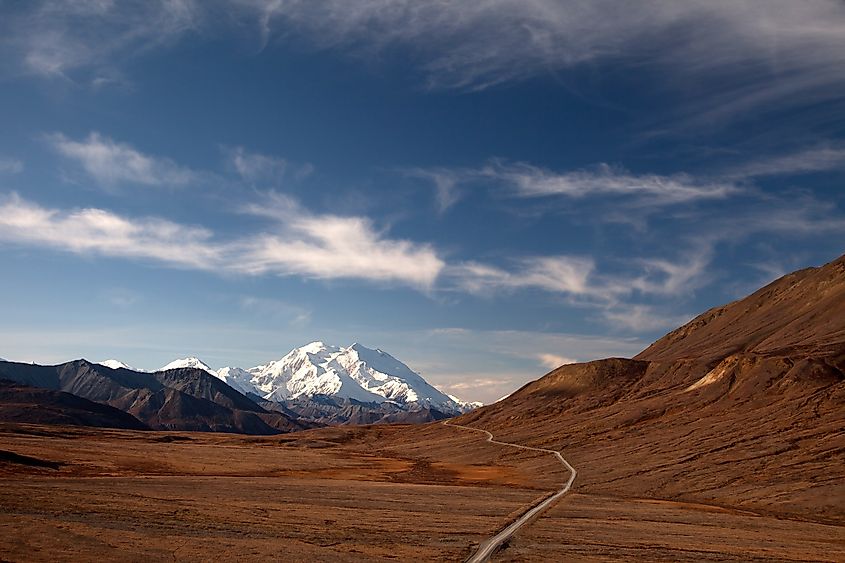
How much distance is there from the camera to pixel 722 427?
372ft

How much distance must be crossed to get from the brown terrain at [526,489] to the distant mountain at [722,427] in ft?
1.46

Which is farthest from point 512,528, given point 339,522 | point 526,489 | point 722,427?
point 722,427

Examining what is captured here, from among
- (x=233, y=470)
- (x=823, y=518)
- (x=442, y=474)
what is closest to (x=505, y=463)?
(x=442, y=474)

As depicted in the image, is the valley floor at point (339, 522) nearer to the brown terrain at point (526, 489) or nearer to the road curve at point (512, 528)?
the brown terrain at point (526, 489)

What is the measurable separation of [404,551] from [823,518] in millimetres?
50586

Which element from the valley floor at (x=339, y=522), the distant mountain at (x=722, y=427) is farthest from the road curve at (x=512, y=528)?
the distant mountain at (x=722, y=427)

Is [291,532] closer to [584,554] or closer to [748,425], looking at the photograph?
[584,554]

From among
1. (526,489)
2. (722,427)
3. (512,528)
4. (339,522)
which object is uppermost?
(722,427)

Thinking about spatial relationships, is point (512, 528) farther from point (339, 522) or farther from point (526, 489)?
point (526, 489)

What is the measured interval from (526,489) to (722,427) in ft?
156

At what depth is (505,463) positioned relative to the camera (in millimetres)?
125688

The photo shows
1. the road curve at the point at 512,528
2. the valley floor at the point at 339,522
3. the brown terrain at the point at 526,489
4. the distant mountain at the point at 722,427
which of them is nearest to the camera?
the valley floor at the point at 339,522

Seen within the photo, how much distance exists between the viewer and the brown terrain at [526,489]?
1674 inches

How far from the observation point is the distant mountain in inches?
3194
